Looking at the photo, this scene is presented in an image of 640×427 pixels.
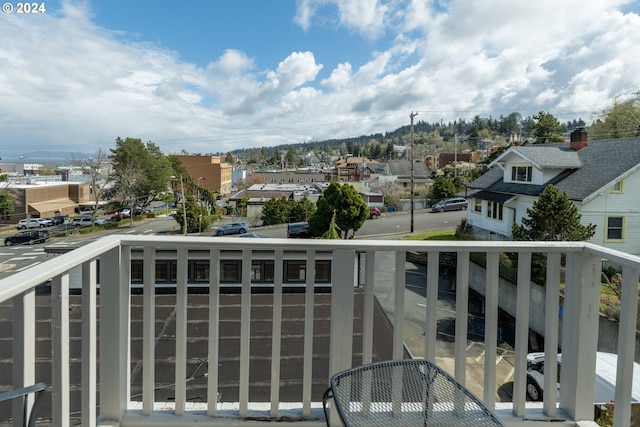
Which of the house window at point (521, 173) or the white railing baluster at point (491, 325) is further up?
the house window at point (521, 173)

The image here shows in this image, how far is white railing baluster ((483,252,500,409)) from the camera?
1352mm

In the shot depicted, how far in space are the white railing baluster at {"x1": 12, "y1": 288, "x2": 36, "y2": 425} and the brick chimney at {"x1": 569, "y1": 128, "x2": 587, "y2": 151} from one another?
1612 centimetres

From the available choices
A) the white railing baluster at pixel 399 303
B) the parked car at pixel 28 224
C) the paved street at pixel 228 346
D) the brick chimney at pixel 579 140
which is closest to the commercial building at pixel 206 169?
the parked car at pixel 28 224

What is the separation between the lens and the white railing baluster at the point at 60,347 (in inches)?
37.1

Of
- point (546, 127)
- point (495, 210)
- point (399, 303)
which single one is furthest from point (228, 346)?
point (546, 127)

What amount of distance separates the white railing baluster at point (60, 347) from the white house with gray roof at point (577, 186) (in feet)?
41.9

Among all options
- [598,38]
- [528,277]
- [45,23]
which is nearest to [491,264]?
[528,277]

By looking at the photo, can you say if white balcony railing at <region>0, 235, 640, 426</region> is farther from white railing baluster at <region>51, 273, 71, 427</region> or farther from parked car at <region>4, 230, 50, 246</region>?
parked car at <region>4, 230, 50, 246</region>

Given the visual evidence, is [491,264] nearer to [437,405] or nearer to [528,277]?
[528,277]

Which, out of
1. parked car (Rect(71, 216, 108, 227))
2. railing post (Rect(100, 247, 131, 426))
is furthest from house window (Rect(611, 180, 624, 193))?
parked car (Rect(71, 216, 108, 227))

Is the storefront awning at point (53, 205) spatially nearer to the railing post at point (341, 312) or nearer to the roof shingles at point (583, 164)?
the roof shingles at point (583, 164)

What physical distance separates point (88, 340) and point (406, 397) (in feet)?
3.26

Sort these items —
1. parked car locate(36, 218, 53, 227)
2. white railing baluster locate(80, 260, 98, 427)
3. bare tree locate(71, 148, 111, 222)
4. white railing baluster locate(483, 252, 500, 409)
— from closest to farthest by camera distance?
white railing baluster locate(80, 260, 98, 427)
white railing baluster locate(483, 252, 500, 409)
parked car locate(36, 218, 53, 227)
bare tree locate(71, 148, 111, 222)

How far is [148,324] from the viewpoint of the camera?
1.29m
